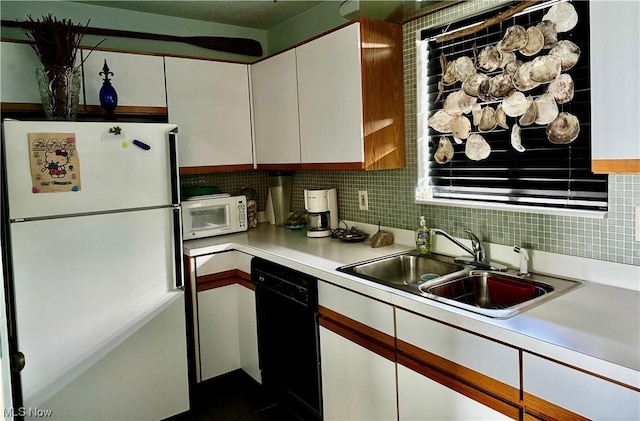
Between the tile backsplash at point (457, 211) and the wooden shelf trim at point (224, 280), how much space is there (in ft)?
2.37

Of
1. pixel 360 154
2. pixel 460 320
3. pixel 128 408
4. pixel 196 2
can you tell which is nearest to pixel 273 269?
pixel 360 154

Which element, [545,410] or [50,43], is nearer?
[545,410]

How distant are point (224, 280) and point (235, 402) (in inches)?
27.7

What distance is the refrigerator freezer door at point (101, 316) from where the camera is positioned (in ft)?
6.95

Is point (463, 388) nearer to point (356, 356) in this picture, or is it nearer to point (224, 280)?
point (356, 356)

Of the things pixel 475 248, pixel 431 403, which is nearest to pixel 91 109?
pixel 475 248

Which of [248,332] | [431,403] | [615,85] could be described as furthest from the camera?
[248,332]

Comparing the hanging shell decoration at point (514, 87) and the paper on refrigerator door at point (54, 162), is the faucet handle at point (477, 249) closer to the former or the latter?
the hanging shell decoration at point (514, 87)

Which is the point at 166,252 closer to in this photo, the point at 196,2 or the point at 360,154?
the point at 360,154

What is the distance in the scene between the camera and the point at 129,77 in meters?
2.67

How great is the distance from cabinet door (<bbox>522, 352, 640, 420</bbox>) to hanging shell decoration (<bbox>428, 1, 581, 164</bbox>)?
36.0 inches

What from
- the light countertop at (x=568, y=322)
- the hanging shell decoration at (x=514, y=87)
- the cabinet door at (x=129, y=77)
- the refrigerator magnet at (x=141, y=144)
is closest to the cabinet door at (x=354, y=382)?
the light countertop at (x=568, y=322)

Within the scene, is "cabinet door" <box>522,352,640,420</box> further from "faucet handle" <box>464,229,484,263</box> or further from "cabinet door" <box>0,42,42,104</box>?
"cabinet door" <box>0,42,42,104</box>

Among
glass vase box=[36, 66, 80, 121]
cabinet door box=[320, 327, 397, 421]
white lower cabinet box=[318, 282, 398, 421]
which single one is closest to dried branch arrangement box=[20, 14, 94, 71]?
glass vase box=[36, 66, 80, 121]
